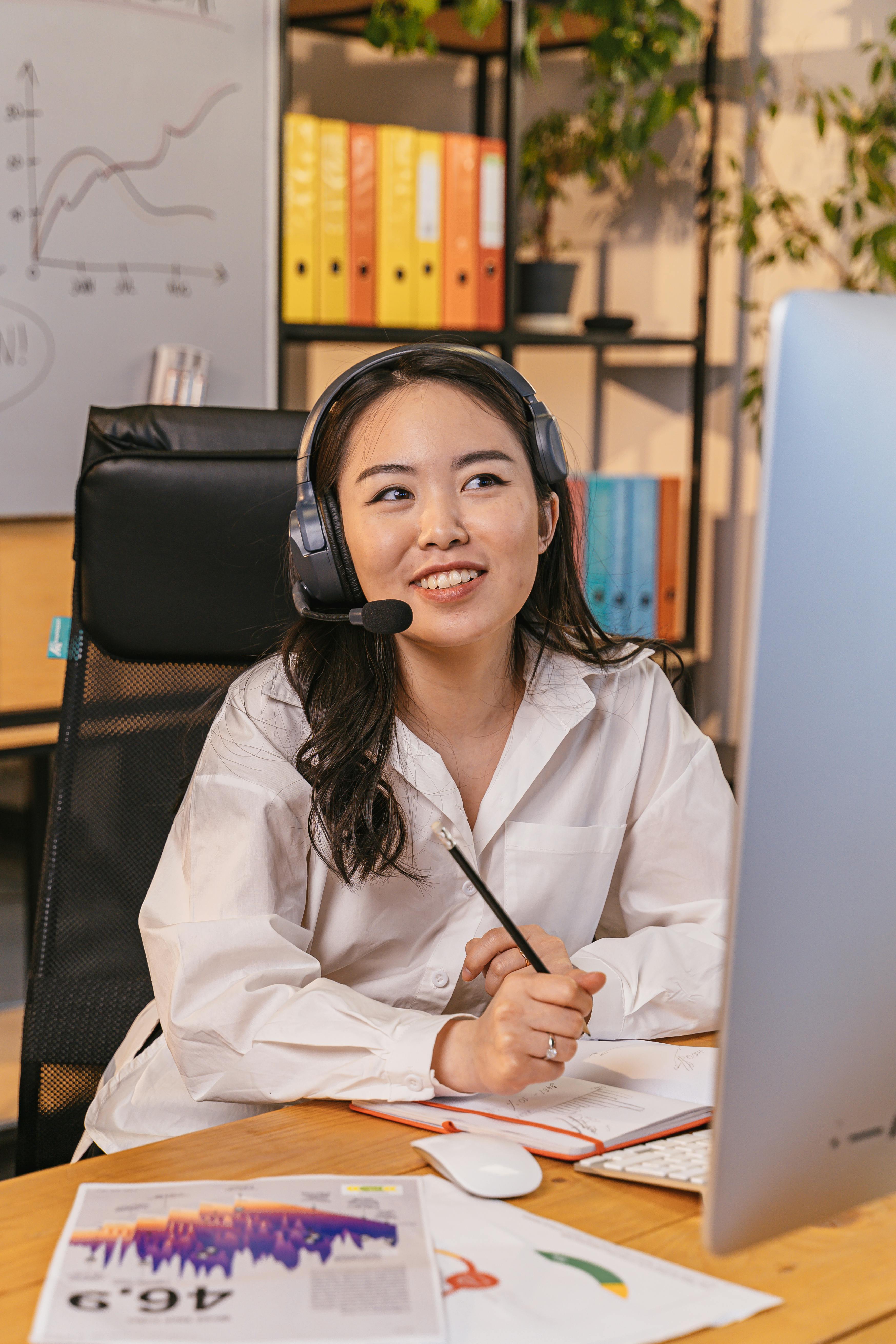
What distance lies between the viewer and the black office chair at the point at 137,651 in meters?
1.27

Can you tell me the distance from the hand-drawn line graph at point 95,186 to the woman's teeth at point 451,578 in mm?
1322

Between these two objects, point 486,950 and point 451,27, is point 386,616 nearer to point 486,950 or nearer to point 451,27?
point 486,950

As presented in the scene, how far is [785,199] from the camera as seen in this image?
2.78 m

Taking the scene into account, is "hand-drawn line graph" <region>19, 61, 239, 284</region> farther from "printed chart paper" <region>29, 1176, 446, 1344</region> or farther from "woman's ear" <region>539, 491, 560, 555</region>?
"printed chart paper" <region>29, 1176, 446, 1344</region>

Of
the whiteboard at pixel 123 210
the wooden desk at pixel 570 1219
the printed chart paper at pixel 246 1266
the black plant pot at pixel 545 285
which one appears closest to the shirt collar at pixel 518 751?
the wooden desk at pixel 570 1219

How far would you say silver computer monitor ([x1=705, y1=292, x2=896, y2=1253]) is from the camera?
0.45m

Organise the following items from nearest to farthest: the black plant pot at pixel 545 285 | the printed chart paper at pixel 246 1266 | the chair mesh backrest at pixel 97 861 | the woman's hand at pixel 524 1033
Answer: the printed chart paper at pixel 246 1266 → the woman's hand at pixel 524 1033 → the chair mesh backrest at pixel 97 861 → the black plant pot at pixel 545 285

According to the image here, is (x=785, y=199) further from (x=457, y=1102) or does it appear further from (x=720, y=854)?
(x=457, y=1102)

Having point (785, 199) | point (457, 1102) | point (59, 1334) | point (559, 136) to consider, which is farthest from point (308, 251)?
point (59, 1334)

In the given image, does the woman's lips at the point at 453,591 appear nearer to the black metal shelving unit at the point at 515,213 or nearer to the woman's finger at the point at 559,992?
the woman's finger at the point at 559,992

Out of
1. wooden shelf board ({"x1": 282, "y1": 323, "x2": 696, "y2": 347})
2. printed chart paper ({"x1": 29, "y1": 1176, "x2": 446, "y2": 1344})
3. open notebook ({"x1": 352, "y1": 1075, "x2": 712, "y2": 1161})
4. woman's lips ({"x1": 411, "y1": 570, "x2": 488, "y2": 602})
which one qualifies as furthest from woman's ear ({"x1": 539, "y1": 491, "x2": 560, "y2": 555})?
wooden shelf board ({"x1": 282, "y1": 323, "x2": 696, "y2": 347})

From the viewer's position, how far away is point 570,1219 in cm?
70

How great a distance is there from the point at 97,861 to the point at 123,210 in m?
1.33

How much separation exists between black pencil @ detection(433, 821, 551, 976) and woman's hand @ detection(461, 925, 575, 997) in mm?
48
